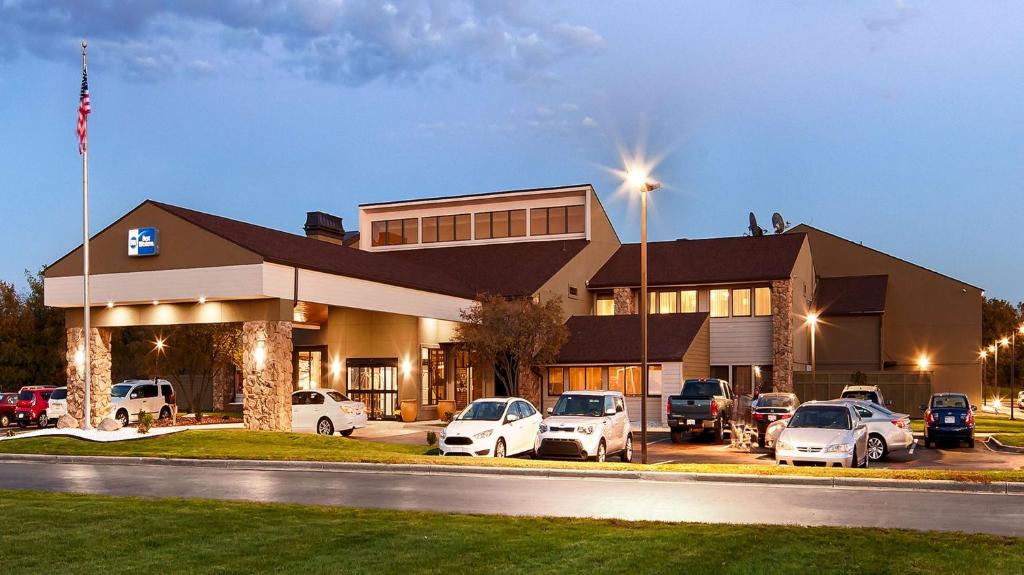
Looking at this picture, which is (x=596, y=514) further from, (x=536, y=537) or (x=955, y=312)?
(x=955, y=312)

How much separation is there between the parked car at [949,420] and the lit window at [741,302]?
64.8 feet

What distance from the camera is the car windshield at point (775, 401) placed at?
31.5 meters

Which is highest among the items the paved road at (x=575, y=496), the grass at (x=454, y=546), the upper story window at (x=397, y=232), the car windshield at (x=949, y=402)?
the upper story window at (x=397, y=232)

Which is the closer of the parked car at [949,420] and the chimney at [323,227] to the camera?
the parked car at [949,420]

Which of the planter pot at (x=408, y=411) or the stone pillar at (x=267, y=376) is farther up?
the stone pillar at (x=267, y=376)

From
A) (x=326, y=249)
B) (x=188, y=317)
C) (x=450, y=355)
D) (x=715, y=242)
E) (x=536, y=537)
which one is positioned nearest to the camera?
(x=536, y=537)

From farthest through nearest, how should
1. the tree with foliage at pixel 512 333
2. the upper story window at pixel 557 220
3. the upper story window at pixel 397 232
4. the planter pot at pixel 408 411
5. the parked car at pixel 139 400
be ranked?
the upper story window at pixel 397 232
the upper story window at pixel 557 220
the planter pot at pixel 408 411
the tree with foliage at pixel 512 333
the parked car at pixel 139 400

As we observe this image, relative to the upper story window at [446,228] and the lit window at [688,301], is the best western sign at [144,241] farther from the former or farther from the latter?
the lit window at [688,301]

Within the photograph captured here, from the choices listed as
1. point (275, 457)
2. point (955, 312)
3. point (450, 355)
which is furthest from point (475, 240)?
point (275, 457)

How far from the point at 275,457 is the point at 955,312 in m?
48.0

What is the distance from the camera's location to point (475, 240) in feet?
189

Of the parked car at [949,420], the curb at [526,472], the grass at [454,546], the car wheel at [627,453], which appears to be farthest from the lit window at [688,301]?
the grass at [454,546]

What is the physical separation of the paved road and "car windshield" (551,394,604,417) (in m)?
5.02

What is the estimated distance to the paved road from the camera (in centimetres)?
A: 1436
